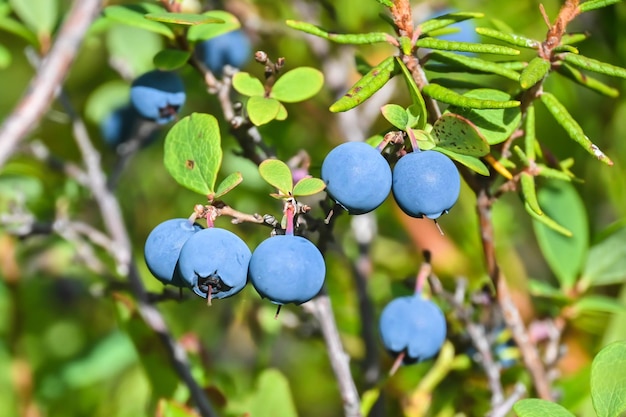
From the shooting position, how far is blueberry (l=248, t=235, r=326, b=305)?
2.48 ft

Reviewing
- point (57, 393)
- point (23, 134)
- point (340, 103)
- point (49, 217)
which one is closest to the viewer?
point (340, 103)

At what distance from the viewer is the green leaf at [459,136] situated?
765 millimetres

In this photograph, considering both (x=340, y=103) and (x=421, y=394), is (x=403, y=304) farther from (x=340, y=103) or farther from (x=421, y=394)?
(x=340, y=103)

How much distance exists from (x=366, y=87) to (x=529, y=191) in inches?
9.2

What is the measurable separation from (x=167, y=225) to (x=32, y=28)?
658mm

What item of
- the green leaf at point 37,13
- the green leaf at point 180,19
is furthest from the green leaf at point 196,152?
the green leaf at point 37,13

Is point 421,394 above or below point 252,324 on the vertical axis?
above

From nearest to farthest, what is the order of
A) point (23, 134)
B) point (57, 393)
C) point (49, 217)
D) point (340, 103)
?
point (340, 103) < point (23, 134) < point (57, 393) < point (49, 217)

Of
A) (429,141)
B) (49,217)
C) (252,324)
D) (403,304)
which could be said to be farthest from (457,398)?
(49,217)

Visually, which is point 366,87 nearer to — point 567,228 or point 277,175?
point 277,175

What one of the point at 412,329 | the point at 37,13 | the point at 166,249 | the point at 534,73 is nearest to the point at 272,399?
the point at 412,329

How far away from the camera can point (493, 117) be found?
2.80ft

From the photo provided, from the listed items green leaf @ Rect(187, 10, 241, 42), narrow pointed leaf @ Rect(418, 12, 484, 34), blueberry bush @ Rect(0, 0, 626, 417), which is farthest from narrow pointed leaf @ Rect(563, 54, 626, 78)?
green leaf @ Rect(187, 10, 241, 42)

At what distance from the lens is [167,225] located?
85 centimetres
